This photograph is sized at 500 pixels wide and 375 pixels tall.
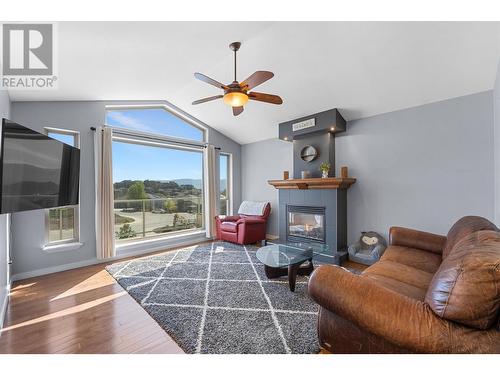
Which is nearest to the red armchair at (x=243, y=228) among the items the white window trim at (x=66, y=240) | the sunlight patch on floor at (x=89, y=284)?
the sunlight patch on floor at (x=89, y=284)

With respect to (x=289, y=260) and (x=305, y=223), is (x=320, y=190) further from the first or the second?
(x=289, y=260)

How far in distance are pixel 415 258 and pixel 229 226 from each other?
3.14 meters

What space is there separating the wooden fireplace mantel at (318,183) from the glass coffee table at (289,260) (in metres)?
1.02

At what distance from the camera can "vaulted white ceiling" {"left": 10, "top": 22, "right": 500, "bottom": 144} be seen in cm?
211

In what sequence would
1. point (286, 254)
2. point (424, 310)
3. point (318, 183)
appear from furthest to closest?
point (318, 183) < point (286, 254) < point (424, 310)

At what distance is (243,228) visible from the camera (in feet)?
14.2

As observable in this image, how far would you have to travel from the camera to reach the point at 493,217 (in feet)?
8.52

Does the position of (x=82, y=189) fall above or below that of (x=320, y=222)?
above

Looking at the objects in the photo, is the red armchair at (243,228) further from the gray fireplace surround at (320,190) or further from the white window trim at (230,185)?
the white window trim at (230,185)

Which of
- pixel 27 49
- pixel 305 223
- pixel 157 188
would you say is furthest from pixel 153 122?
pixel 305 223

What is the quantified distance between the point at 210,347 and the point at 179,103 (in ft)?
13.2

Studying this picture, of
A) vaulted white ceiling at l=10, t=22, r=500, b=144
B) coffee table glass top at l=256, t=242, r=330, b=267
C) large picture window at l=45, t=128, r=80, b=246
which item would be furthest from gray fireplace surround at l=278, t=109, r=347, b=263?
large picture window at l=45, t=128, r=80, b=246

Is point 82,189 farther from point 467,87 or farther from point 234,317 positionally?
point 467,87
